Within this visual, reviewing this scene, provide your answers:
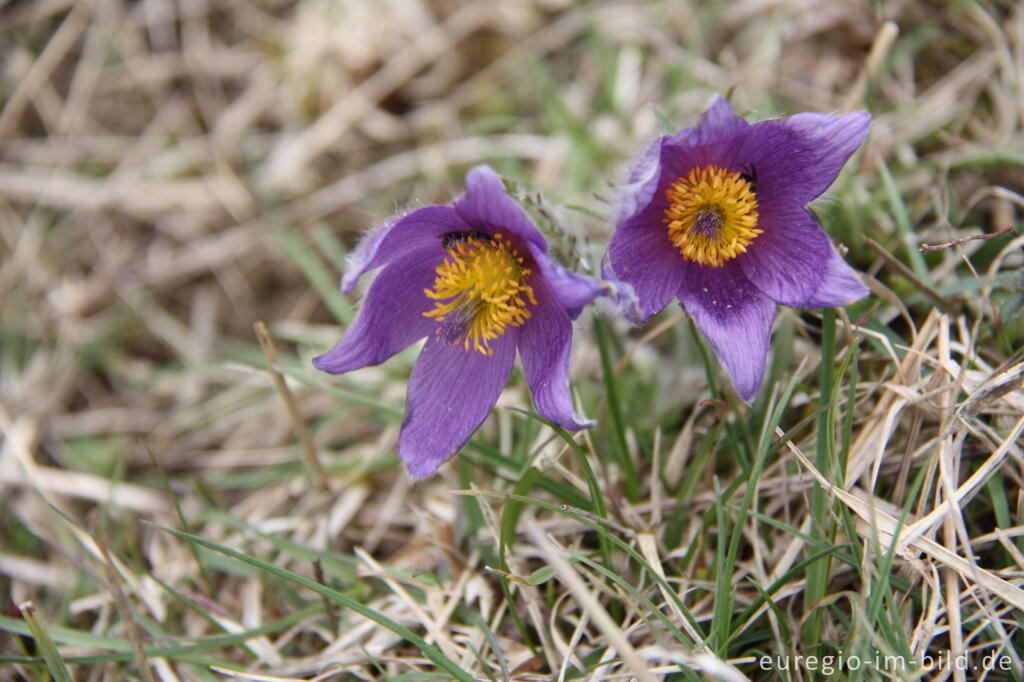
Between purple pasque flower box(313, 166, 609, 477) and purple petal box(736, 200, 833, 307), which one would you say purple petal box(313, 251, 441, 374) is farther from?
purple petal box(736, 200, 833, 307)

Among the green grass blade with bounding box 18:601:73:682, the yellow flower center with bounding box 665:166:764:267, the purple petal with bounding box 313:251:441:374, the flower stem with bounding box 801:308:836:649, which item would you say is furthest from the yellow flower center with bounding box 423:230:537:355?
the green grass blade with bounding box 18:601:73:682

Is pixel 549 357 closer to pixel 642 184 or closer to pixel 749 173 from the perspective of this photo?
pixel 642 184

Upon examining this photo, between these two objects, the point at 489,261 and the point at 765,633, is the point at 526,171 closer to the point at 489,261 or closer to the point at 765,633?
the point at 489,261

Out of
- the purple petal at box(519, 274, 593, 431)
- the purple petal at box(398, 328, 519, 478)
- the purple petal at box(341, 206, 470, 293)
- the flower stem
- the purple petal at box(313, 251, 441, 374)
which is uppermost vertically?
the purple petal at box(341, 206, 470, 293)

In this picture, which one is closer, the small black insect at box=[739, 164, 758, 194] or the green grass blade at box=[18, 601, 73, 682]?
the green grass blade at box=[18, 601, 73, 682]

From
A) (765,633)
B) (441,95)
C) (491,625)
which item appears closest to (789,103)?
(441,95)

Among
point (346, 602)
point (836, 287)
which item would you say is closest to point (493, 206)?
point (836, 287)

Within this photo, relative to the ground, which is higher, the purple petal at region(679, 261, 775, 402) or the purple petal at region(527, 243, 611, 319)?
the purple petal at region(527, 243, 611, 319)
